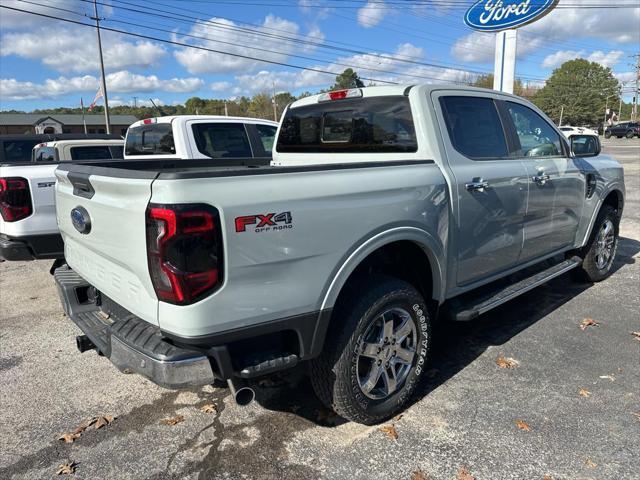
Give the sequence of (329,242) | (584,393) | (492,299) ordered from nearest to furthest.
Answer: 1. (329,242)
2. (584,393)
3. (492,299)

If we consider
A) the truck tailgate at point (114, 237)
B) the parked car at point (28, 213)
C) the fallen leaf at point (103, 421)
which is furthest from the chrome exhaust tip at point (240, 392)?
the parked car at point (28, 213)

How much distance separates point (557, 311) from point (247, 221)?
396 centimetres

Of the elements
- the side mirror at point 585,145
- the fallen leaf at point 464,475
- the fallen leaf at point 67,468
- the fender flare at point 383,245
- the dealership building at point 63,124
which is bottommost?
the fallen leaf at point 464,475

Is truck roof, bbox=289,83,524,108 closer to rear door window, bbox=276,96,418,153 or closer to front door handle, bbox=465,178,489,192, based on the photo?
rear door window, bbox=276,96,418,153

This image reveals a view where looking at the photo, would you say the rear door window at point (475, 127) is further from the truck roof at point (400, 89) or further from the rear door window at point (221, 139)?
the rear door window at point (221, 139)

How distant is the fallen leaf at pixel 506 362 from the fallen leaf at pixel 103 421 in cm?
283

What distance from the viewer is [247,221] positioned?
221cm

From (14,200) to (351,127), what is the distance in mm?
3413

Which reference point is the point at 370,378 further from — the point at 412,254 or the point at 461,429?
the point at 412,254

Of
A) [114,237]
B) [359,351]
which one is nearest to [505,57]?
[359,351]

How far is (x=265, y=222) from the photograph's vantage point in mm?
2264

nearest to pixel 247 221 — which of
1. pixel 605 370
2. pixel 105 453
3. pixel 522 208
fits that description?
pixel 105 453

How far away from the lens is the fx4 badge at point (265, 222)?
2201 millimetres

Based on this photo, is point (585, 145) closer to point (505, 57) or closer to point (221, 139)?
point (221, 139)
